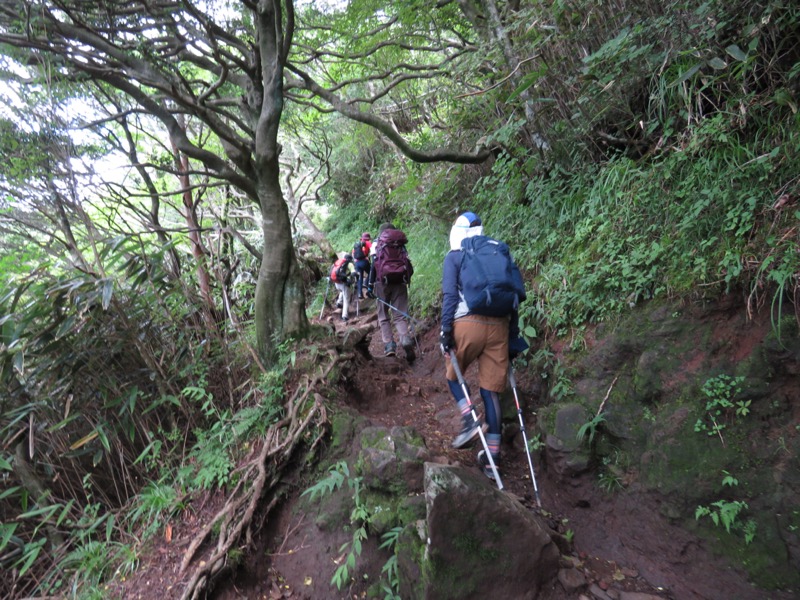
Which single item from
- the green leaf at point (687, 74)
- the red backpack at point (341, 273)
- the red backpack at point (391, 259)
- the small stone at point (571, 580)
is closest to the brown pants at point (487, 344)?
the small stone at point (571, 580)

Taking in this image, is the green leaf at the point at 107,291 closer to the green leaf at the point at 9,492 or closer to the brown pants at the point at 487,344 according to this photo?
the green leaf at the point at 9,492

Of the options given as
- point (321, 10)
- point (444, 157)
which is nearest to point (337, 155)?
point (321, 10)

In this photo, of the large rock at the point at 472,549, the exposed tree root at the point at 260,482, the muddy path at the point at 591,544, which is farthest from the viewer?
the exposed tree root at the point at 260,482

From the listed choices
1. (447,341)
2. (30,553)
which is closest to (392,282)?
(447,341)

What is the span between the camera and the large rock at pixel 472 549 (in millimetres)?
2398

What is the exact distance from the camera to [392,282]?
260 inches

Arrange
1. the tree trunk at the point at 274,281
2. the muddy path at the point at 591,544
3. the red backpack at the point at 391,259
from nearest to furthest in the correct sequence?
the muddy path at the point at 591,544
the tree trunk at the point at 274,281
the red backpack at the point at 391,259

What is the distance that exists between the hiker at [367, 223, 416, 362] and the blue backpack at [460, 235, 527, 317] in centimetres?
283

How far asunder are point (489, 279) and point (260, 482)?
253 centimetres

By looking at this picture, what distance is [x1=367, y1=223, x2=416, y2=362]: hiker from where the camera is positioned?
256 inches

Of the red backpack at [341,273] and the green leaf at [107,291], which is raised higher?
the green leaf at [107,291]

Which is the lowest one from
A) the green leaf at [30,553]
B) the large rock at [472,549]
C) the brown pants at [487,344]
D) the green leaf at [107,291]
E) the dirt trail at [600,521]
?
the dirt trail at [600,521]

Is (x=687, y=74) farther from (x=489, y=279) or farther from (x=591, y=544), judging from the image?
(x=591, y=544)

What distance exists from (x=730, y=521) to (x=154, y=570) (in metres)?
4.08
